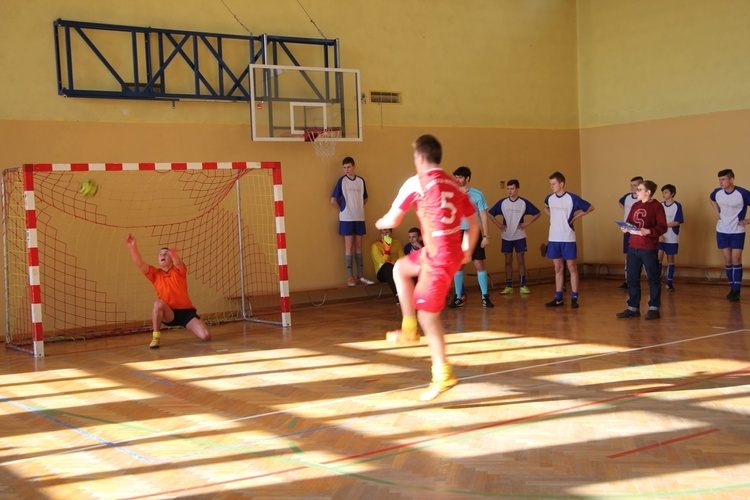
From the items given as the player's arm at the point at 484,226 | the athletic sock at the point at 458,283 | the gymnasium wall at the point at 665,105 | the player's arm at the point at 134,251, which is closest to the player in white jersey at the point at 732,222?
the gymnasium wall at the point at 665,105

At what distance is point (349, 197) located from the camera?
504 inches

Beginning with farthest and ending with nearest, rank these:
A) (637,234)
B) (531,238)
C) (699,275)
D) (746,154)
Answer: (531,238) → (699,275) → (746,154) → (637,234)

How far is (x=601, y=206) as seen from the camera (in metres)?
15.5

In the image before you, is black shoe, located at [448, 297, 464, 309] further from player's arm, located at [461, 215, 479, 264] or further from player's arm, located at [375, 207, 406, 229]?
player's arm, located at [375, 207, 406, 229]

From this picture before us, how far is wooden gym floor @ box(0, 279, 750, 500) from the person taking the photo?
446 cm

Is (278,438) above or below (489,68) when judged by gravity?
below

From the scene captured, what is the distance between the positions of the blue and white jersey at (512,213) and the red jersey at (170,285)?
5.87 metres

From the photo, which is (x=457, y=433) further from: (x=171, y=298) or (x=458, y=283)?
(x=458, y=283)

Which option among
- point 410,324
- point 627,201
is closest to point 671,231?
point 627,201

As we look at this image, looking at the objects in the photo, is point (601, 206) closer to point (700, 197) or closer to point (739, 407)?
point (700, 197)

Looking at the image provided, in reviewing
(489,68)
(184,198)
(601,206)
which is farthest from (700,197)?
(184,198)

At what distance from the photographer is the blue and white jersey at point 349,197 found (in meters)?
12.8

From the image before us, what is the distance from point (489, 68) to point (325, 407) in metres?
9.97

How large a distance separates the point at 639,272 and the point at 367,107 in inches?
221
